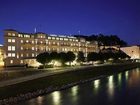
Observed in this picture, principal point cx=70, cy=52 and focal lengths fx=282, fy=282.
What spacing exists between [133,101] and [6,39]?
88584 mm

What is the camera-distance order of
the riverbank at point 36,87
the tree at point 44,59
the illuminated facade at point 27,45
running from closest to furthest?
1. the riverbank at point 36,87
2. the tree at point 44,59
3. the illuminated facade at point 27,45

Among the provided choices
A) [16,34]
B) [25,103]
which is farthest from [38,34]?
[25,103]

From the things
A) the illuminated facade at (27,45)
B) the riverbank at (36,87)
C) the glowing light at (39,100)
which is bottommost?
the glowing light at (39,100)

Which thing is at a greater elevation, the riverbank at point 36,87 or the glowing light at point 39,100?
the riverbank at point 36,87

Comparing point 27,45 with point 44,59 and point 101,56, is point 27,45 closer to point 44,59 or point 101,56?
point 44,59

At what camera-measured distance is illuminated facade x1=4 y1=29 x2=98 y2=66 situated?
116m

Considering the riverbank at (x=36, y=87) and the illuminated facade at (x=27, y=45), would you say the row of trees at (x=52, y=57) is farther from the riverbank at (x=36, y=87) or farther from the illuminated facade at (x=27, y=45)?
the riverbank at (x=36, y=87)

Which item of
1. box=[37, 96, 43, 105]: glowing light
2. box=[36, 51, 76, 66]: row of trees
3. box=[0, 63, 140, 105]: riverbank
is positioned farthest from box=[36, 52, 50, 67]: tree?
box=[37, 96, 43, 105]: glowing light

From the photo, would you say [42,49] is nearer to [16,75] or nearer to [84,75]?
[84,75]

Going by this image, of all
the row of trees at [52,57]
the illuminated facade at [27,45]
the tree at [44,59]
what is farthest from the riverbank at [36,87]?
the illuminated facade at [27,45]

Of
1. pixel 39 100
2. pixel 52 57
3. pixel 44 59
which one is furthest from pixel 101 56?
pixel 39 100

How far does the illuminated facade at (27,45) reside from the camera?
11612 centimetres

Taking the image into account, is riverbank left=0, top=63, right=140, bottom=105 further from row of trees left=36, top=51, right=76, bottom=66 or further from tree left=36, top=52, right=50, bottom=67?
row of trees left=36, top=51, right=76, bottom=66

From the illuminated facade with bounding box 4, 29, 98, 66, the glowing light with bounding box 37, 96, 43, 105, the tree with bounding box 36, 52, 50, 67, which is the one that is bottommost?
the glowing light with bounding box 37, 96, 43, 105
